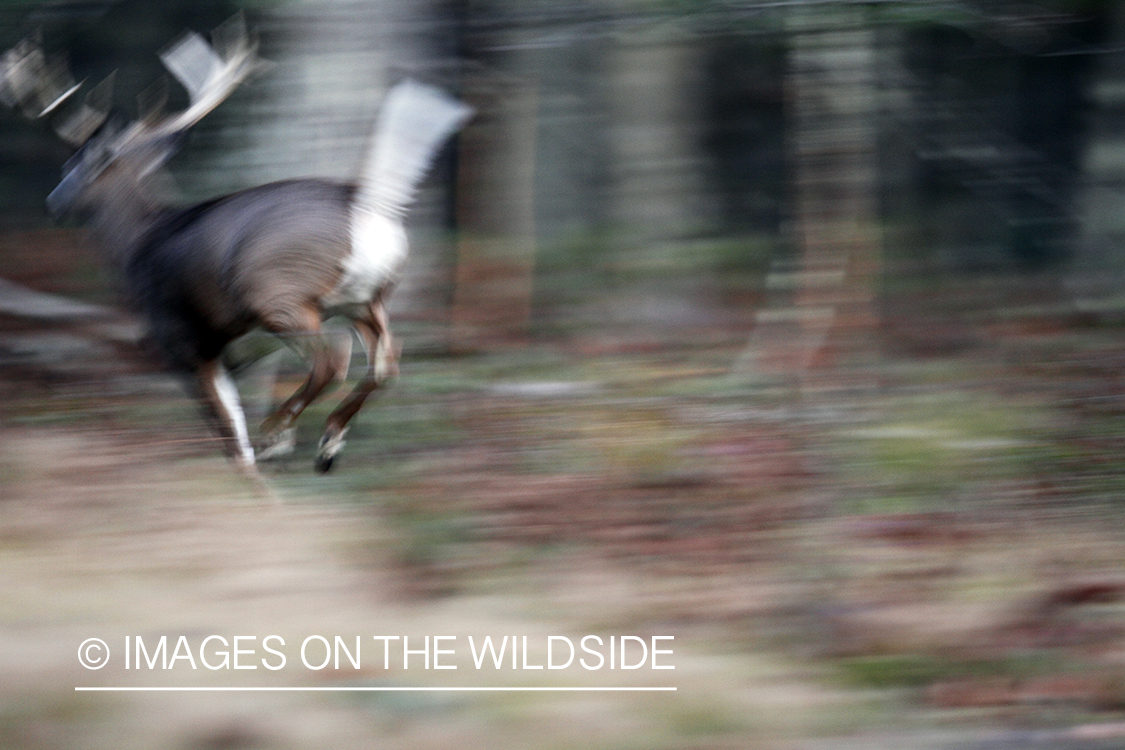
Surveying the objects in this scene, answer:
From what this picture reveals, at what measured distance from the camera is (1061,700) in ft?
14.7

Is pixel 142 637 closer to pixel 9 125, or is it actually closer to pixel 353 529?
pixel 353 529

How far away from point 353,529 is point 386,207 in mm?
1453

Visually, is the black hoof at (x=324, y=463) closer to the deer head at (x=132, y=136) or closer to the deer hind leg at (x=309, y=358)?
the deer hind leg at (x=309, y=358)

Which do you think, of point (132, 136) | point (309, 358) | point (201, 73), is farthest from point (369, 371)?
point (201, 73)

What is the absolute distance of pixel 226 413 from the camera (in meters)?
5.71

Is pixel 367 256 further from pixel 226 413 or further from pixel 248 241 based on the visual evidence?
pixel 226 413

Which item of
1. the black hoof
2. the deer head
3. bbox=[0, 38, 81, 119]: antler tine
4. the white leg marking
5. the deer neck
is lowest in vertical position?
the black hoof

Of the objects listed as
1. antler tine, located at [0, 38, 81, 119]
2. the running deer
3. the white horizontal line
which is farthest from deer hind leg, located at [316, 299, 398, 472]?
antler tine, located at [0, 38, 81, 119]

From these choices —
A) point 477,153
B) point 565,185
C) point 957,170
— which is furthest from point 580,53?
point 957,170

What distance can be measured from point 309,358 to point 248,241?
0.58m

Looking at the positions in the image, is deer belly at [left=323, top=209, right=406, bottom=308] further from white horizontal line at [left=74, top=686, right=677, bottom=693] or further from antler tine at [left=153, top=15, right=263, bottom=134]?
white horizontal line at [left=74, top=686, right=677, bottom=693]

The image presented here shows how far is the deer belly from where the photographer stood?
528 centimetres

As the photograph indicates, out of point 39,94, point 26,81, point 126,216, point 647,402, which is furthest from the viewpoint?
point 647,402

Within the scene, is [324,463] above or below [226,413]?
below
